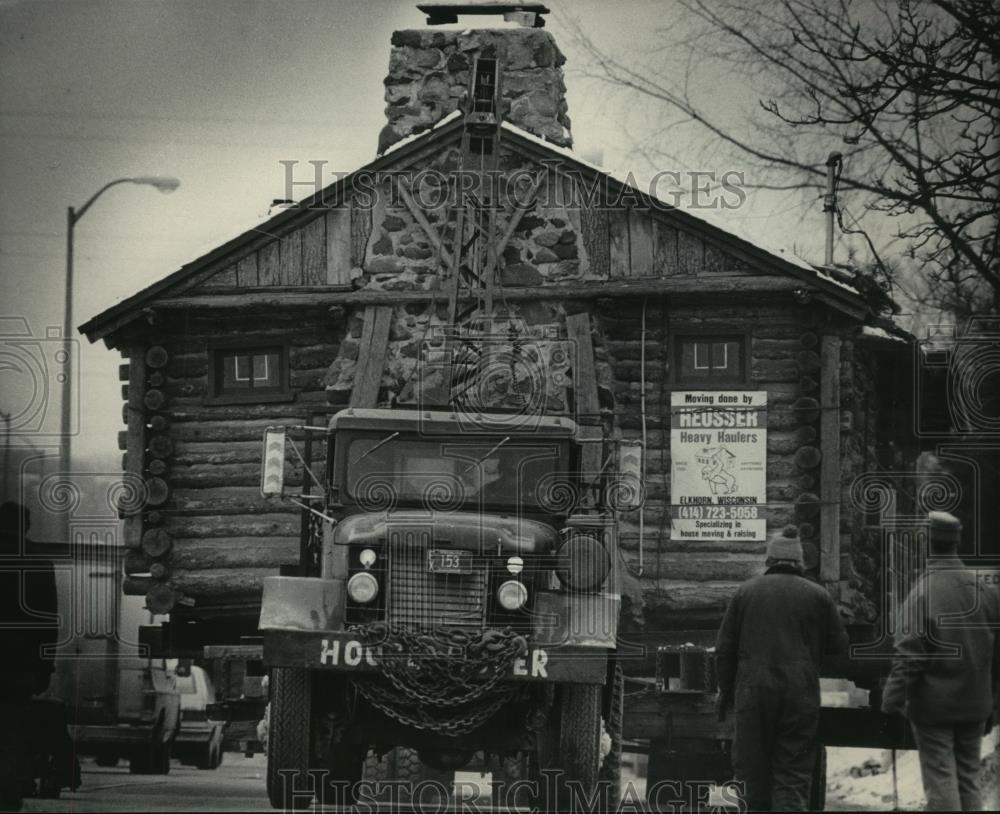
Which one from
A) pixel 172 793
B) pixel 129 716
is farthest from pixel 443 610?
pixel 129 716

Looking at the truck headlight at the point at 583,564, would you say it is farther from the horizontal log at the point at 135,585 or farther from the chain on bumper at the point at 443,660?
the horizontal log at the point at 135,585

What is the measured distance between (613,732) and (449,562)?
2491 mm

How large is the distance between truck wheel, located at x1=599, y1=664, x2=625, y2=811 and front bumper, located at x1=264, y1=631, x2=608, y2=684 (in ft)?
6.02

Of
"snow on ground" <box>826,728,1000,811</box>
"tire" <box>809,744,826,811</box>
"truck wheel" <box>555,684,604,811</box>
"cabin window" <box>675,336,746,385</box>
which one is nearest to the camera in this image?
"truck wheel" <box>555,684,604,811</box>

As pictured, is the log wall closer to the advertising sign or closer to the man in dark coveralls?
the advertising sign

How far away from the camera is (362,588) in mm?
11359

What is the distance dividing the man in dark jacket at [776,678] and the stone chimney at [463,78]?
1128 centimetres


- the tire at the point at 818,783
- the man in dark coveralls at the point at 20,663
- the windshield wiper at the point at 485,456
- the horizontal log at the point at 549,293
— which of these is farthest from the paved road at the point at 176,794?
the horizontal log at the point at 549,293

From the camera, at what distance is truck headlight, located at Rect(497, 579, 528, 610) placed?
1134 cm

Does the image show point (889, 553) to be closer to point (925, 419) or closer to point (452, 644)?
point (925, 419)

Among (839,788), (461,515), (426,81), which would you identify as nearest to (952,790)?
(461,515)

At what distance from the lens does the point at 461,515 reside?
11992 millimetres

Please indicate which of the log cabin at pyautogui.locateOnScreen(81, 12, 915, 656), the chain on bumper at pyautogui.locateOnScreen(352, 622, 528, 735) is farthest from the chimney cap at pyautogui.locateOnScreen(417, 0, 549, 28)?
the chain on bumper at pyautogui.locateOnScreen(352, 622, 528, 735)

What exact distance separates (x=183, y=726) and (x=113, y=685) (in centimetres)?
407
